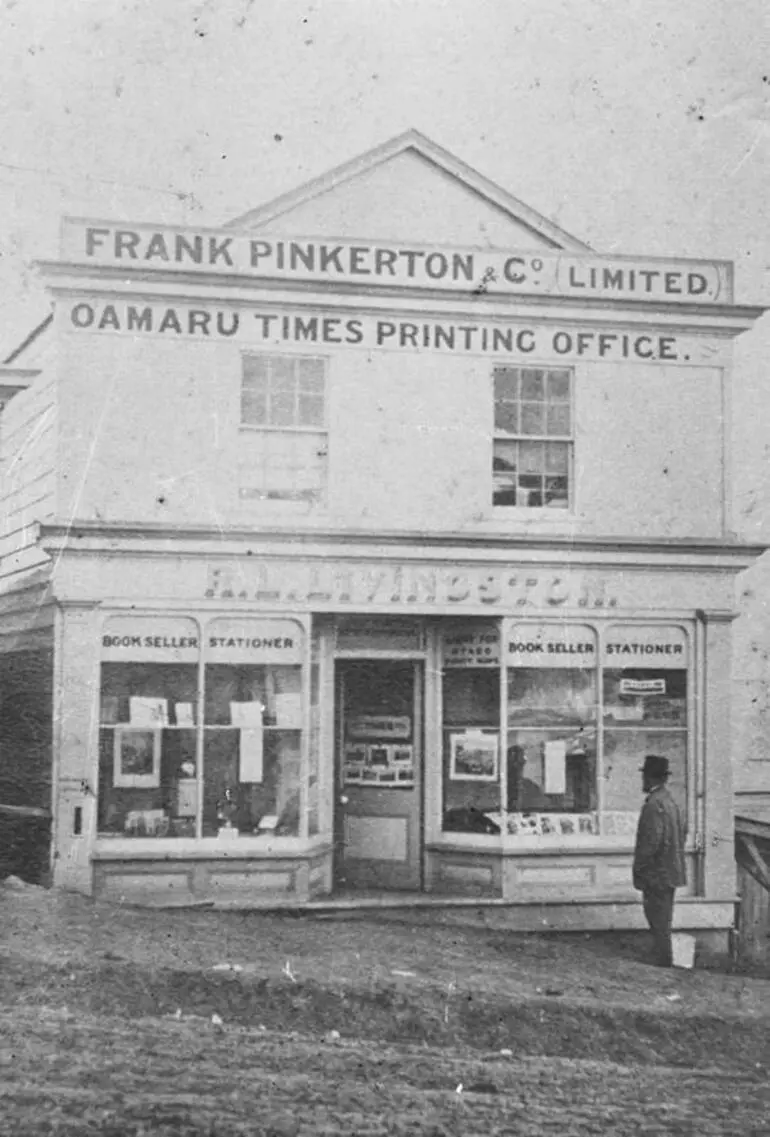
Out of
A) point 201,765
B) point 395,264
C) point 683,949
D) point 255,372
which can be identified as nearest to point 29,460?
point 255,372

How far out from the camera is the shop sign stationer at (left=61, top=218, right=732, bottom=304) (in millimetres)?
10578

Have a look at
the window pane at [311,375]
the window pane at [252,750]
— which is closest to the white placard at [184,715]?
the window pane at [252,750]

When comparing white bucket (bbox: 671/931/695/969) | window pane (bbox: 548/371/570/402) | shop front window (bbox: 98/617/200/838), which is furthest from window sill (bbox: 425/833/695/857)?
window pane (bbox: 548/371/570/402)

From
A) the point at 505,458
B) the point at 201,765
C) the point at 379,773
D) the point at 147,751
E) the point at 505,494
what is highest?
the point at 505,458

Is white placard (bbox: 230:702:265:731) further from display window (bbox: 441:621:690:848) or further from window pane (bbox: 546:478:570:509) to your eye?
window pane (bbox: 546:478:570:509)

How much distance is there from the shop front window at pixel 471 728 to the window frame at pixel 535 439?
110cm

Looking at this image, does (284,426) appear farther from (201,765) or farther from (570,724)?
(570,724)

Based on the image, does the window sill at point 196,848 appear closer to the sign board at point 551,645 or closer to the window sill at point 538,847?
the window sill at point 538,847

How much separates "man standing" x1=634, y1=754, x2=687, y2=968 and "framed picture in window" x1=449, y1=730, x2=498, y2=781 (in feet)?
5.03

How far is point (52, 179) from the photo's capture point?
959 cm

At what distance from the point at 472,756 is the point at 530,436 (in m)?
3.04

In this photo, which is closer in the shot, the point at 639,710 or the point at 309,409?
the point at 309,409

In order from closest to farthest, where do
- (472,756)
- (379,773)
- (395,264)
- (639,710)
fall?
(395,264) → (639,710) → (472,756) → (379,773)

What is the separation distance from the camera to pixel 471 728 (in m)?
11.8
